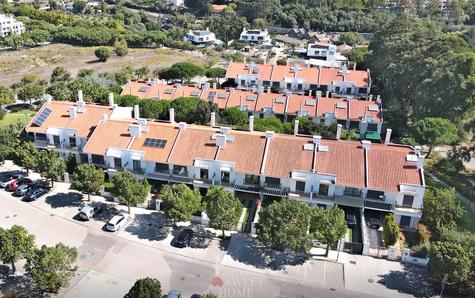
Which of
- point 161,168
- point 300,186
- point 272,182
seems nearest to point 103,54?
point 161,168

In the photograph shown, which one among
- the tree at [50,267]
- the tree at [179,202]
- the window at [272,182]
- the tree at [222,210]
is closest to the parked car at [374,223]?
the window at [272,182]

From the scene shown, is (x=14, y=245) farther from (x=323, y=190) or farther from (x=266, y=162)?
(x=323, y=190)

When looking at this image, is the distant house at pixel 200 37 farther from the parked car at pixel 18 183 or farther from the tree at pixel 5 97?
the parked car at pixel 18 183

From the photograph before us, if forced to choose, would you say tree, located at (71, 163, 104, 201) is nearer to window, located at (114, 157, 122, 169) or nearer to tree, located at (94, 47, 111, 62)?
window, located at (114, 157, 122, 169)

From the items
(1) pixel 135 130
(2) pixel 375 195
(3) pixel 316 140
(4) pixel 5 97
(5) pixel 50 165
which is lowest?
(4) pixel 5 97

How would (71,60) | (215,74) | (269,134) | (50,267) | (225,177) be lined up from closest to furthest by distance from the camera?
(50,267) → (225,177) → (269,134) → (215,74) → (71,60)
